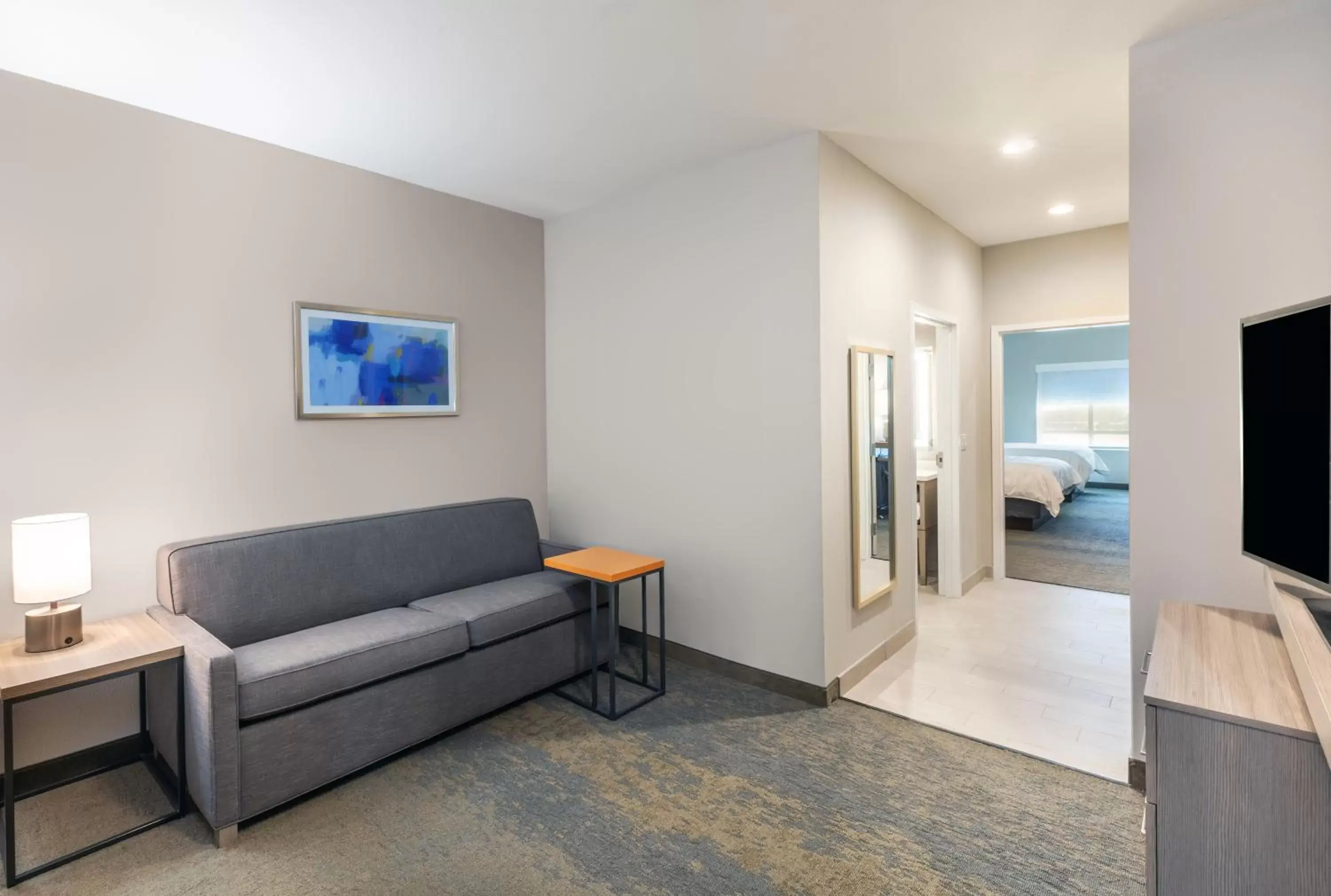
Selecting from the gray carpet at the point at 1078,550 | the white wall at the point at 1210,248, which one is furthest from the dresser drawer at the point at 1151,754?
the gray carpet at the point at 1078,550

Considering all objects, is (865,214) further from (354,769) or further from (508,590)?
(354,769)

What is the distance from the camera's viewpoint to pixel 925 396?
16.2ft

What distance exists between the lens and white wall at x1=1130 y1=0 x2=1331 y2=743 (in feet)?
6.63

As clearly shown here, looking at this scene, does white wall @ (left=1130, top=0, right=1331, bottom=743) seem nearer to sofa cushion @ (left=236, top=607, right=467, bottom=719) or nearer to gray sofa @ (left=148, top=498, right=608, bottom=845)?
gray sofa @ (left=148, top=498, right=608, bottom=845)

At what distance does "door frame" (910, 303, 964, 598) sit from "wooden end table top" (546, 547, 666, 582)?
248cm

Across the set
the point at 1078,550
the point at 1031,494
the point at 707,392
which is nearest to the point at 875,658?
the point at 707,392

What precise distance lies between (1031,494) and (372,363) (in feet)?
21.3

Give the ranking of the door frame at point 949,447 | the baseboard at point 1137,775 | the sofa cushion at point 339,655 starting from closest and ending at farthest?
the sofa cushion at point 339,655 → the baseboard at point 1137,775 → the door frame at point 949,447

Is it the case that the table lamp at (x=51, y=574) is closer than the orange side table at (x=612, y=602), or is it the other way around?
the table lamp at (x=51, y=574)

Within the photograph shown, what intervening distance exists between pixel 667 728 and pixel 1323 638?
2189 millimetres

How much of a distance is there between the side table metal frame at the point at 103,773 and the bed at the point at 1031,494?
22.3ft

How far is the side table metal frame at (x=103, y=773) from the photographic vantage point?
1.92 meters

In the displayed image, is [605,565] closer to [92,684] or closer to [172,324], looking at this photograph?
[92,684]

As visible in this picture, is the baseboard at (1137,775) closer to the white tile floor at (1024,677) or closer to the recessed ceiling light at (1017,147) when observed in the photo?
the white tile floor at (1024,677)
